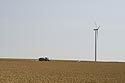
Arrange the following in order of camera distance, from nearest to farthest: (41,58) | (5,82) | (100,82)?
(5,82)
(100,82)
(41,58)

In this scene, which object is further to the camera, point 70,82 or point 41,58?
point 41,58

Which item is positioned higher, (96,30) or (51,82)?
(96,30)

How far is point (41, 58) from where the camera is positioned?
124 metres

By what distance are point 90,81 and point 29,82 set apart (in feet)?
15.9

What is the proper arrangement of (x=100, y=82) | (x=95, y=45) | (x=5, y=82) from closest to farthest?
1. (x=5, y=82)
2. (x=100, y=82)
3. (x=95, y=45)

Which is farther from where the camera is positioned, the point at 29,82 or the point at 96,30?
the point at 96,30

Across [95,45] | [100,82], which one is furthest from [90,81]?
[95,45]

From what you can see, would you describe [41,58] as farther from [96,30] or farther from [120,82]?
[120,82]

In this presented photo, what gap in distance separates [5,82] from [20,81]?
1.58 m

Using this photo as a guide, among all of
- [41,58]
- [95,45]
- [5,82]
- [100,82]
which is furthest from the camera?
[41,58]

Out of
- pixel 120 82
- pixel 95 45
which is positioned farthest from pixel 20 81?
pixel 95 45

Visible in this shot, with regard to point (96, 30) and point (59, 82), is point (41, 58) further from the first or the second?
point (59, 82)

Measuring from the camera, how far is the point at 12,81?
27047 mm

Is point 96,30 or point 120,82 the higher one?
point 96,30
